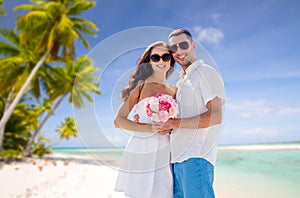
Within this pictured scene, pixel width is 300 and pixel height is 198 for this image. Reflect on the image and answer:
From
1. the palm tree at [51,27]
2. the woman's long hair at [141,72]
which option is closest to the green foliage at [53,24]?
the palm tree at [51,27]

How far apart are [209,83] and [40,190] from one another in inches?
245

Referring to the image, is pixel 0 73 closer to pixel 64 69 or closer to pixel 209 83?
pixel 64 69

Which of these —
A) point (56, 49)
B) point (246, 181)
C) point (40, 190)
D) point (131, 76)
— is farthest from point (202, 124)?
point (56, 49)

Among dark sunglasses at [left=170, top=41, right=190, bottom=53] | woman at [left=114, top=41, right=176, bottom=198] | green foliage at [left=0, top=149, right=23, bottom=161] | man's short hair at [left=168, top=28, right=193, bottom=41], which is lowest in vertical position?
green foliage at [left=0, top=149, right=23, bottom=161]

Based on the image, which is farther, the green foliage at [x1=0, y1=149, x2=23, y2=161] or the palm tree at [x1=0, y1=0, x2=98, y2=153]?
the green foliage at [x1=0, y1=149, x2=23, y2=161]

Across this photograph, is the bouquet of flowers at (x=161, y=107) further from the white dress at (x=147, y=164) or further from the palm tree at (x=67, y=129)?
the palm tree at (x=67, y=129)

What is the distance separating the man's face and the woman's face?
5 centimetres

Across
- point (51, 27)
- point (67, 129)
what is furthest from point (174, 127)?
point (67, 129)

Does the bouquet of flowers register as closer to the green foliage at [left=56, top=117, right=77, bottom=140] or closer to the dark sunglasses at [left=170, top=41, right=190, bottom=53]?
the dark sunglasses at [left=170, top=41, right=190, bottom=53]

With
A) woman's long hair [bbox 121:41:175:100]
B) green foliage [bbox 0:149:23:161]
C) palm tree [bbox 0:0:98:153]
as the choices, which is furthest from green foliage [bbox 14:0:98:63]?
woman's long hair [bbox 121:41:175:100]

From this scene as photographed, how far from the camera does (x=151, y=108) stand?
69.7 inches

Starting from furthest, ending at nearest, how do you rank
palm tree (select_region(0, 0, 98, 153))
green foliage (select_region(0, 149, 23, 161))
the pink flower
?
green foliage (select_region(0, 149, 23, 161)) < palm tree (select_region(0, 0, 98, 153)) < the pink flower

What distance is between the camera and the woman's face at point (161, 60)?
1.86 m

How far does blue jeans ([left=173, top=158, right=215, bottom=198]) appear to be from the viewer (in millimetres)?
1790
